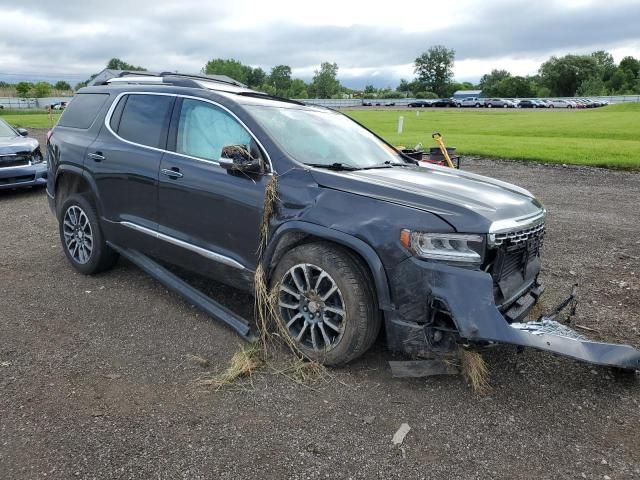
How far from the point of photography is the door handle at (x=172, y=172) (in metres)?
4.52

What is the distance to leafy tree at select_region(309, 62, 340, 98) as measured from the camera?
122 m

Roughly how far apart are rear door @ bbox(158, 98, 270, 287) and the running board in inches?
7.5

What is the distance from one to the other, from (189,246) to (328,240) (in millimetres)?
1378

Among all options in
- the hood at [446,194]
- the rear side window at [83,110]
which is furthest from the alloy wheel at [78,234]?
the hood at [446,194]

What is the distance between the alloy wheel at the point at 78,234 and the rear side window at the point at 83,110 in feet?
2.93

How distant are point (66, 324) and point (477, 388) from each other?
3280mm

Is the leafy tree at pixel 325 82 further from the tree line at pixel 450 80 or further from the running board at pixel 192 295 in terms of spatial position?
the running board at pixel 192 295

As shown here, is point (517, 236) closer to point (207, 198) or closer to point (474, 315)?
point (474, 315)

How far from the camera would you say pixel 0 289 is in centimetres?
534

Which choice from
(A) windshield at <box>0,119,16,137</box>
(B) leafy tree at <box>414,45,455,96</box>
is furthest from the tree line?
(A) windshield at <box>0,119,16,137</box>

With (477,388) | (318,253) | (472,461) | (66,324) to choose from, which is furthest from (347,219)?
(66,324)

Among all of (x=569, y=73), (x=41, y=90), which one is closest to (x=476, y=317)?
(x=41, y=90)

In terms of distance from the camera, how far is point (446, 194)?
3.68m

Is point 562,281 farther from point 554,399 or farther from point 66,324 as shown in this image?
point 66,324
